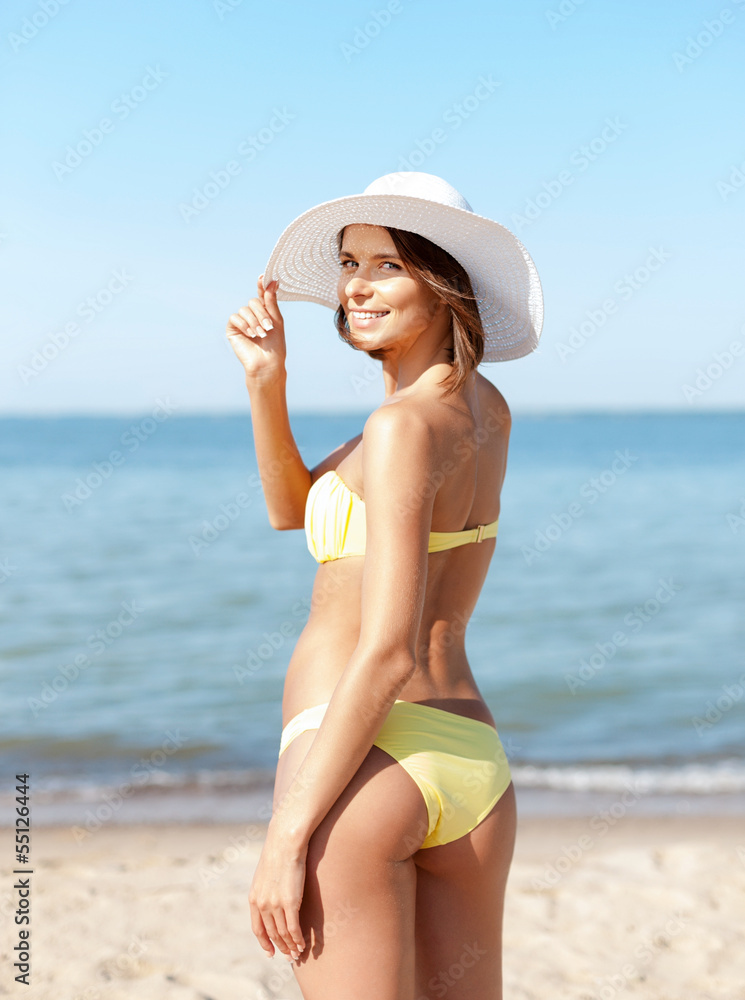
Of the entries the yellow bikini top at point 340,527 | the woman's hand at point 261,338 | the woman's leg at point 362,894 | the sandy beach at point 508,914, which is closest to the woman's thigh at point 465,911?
the woman's leg at point 362,894

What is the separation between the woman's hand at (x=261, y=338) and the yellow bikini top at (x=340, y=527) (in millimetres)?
374

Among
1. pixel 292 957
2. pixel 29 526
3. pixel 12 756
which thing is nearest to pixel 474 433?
pixel 292 957

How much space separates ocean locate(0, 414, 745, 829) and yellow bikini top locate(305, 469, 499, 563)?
396 centimetres

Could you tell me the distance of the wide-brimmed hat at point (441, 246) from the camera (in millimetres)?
1894

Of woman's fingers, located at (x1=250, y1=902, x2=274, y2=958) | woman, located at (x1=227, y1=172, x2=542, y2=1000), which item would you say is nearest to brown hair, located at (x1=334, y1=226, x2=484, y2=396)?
woman, located at (x1=227, y1=172, x2=542, y2=1000)

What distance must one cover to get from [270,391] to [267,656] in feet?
21.6

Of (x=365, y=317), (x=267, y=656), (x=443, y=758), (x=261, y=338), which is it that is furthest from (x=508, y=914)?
(x=267, y=656)

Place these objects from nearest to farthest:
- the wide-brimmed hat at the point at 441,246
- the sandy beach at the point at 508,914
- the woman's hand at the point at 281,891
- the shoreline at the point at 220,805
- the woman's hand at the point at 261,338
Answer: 1. the woman's hand at the point at 281,891
2. the wide-brimmed hat at the point at 441,246
3. the woman's hand at the point at 261,338
4. the sandy beach at the point at 508,914
5. the shoreline at the point at 220,805

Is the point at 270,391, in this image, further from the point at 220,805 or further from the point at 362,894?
the point at 220,805

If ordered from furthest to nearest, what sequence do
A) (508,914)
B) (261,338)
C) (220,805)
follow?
(220,805) → (508,914) → (261,338)

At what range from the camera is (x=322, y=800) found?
1.61 metres

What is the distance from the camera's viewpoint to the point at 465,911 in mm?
1866

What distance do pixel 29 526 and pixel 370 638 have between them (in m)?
15.7

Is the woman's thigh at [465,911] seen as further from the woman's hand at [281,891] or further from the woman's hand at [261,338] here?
the woman's hand at [261,338]
